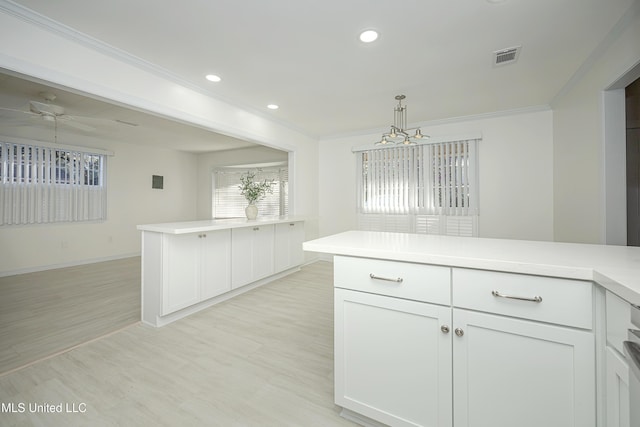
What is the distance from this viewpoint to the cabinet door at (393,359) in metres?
1.20

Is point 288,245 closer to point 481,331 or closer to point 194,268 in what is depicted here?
point 194,268

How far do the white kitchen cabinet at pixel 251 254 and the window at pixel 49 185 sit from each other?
3.98 metres

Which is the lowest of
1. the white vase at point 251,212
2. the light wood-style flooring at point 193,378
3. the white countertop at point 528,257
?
the light wood-style flooring at point 193,378

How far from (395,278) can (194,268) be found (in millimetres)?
2292

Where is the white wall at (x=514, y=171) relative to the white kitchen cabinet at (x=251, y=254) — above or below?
above

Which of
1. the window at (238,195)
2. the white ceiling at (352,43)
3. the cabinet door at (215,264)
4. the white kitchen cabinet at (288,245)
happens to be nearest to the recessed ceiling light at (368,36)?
the white ceiling at (352,43)

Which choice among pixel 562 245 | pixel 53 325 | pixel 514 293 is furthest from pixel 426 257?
pixel 53 325

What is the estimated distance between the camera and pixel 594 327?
953 millimetres

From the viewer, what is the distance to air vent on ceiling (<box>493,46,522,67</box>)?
8.28ft

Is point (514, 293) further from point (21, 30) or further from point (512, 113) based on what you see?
point (512, 113)

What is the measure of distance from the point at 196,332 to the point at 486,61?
3.81 metres

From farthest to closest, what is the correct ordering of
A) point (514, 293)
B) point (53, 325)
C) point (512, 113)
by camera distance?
point (512, 113), point (53, 325), point (514, 293)

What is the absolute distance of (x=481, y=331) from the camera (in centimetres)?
112

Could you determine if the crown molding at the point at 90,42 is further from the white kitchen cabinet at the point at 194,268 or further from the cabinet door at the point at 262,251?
the cabinet door at the point at 262,251
